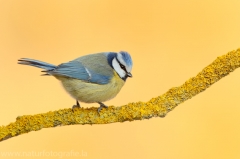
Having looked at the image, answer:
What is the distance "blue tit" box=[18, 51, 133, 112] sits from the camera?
3.50 feet

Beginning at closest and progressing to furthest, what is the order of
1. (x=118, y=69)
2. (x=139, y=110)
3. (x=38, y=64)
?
(x=139, y=110) < (x=38, y=64) < (x=118, y=69)

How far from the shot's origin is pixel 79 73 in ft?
3.58

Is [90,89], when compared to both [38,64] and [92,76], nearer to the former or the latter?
[92,76]

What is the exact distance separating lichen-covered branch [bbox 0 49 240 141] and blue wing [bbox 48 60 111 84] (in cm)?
32

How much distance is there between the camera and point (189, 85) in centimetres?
70

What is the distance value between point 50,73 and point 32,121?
31cm

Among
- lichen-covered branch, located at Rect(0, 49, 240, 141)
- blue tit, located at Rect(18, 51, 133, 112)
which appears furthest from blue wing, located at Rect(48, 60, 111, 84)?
lichen-covered branch, located at Rect(0, 49, 240, 141)

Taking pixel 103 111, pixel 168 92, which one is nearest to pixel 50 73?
pixel 103 111

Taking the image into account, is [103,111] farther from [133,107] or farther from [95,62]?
[95,62]

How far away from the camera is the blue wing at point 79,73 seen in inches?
41.9

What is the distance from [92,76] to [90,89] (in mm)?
52

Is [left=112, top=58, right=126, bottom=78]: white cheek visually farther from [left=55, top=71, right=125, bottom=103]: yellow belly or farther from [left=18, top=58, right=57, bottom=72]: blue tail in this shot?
[left=18, top=58, right=57, bottom=72]: blue tail

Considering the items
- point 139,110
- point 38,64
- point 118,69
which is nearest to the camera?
point 139,110

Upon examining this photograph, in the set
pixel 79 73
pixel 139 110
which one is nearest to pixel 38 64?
pixel 79 73
